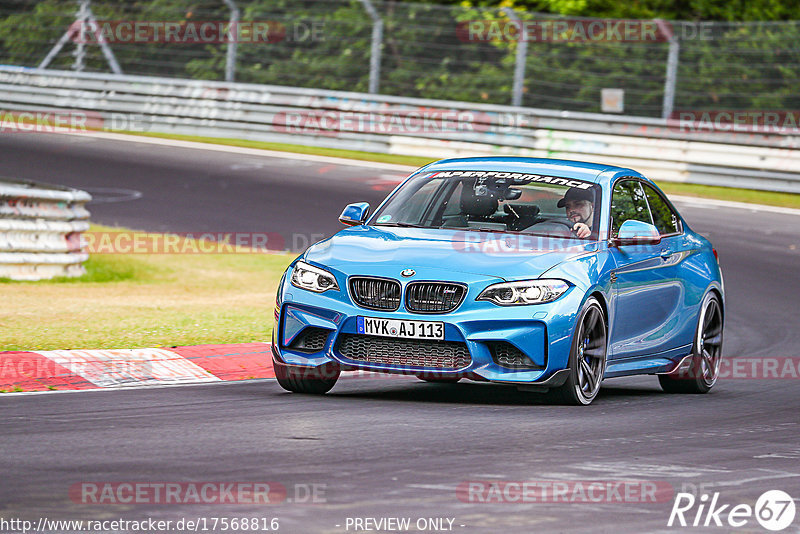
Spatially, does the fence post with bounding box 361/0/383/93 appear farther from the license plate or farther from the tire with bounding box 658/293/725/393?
the license plate

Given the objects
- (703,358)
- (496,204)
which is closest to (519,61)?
(703,358)

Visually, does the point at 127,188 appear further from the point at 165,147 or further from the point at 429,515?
the point at 429,515

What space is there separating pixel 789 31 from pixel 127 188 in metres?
11.2

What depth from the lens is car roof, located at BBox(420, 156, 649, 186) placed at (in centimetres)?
1013

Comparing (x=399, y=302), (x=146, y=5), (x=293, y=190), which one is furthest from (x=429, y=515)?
(x=146, y=5)

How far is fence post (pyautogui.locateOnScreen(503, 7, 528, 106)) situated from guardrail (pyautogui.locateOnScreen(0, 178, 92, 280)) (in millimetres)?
12602

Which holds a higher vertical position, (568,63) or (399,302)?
(568,63)

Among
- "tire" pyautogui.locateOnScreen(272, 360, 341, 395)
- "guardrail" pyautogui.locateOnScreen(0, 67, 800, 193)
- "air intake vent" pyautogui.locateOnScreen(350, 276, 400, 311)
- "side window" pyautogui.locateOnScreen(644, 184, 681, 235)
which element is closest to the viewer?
"air intake vent" pyautogui.locateOnScreen(350, 276, 400, 311)

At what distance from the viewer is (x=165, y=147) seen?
90.5 feet

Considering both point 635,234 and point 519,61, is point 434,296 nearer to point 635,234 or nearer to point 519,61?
point 635,234

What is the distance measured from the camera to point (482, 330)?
854 centimetres

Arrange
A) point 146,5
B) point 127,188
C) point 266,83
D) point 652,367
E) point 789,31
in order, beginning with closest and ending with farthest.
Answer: point 652,367 → point 127,188 → point 789,31 → point 266,83 → point 146,5

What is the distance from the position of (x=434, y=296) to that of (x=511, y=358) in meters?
0.59

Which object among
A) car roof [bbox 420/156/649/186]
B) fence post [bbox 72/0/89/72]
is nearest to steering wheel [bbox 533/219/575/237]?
car roof [bbox 420/156/649/186]
